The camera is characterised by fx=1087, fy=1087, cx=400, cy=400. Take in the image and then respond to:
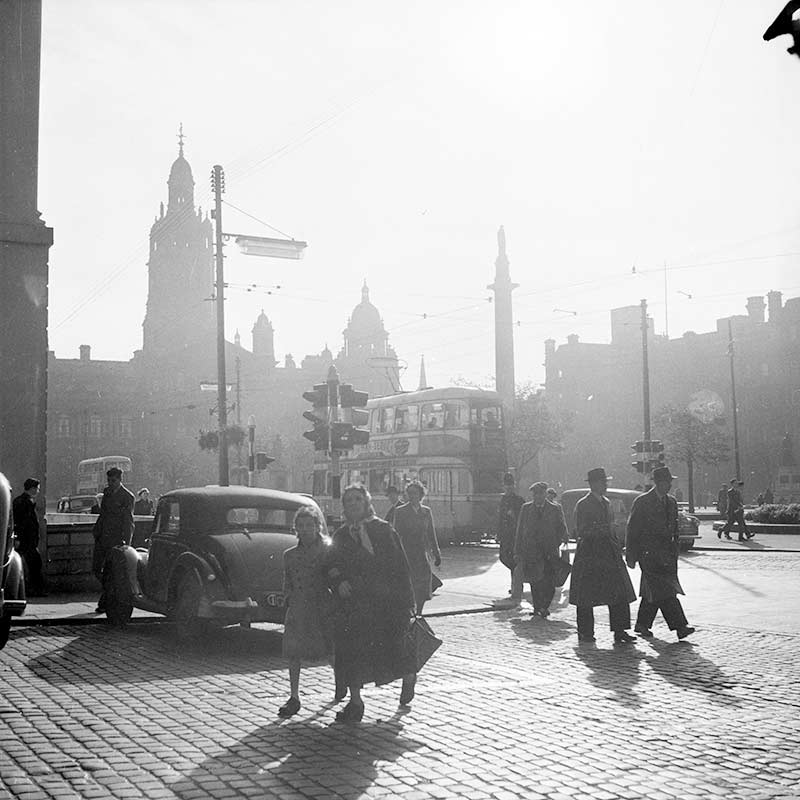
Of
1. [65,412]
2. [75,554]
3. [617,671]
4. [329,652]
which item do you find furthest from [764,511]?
[65,412]

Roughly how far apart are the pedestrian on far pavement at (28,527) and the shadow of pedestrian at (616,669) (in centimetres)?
824

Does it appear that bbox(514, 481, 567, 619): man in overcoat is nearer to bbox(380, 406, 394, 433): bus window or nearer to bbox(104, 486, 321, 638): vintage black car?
bbox(104, 486, 321, 638): vintage black car

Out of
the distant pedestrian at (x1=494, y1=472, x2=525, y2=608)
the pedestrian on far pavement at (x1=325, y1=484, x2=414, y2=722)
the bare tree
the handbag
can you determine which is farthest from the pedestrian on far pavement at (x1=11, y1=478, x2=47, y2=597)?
the bare tree

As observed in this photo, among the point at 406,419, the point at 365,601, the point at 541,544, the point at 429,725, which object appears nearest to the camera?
the point at 429,725

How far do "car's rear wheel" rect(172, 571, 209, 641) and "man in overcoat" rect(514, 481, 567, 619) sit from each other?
4.39 metres

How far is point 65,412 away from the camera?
93750mm

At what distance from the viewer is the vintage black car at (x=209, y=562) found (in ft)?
35.7

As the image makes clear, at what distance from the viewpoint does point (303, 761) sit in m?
Answer: 6.13

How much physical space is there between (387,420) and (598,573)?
2088 centimetres

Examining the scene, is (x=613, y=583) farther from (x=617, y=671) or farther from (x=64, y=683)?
(x=64, y=683)

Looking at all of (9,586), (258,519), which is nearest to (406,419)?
(258,519)

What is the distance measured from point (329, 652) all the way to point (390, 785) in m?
2.25

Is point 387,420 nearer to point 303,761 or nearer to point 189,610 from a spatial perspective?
point 189,610

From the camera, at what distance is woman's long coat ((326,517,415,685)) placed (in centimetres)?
730
